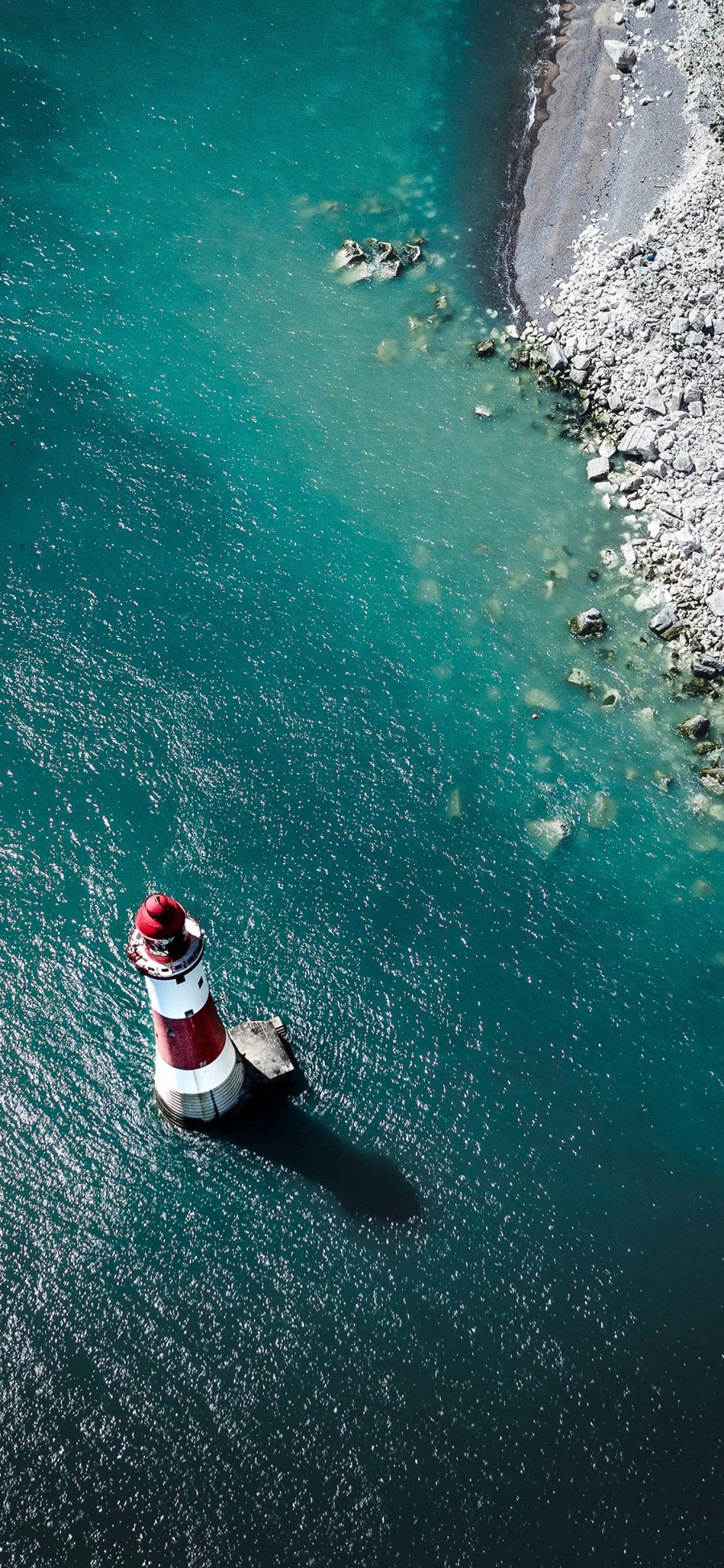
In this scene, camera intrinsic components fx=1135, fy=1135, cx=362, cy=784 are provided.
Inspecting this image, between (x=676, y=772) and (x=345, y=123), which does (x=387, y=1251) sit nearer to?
(x=676, y=772)

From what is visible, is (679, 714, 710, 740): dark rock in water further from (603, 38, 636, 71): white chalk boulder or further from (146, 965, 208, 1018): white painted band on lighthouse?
(603, 38, 636, 71): white chalk boulder

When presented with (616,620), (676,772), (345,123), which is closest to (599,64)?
(345,123)

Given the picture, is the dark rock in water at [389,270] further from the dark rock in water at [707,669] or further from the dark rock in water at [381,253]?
Result: the dark rock in water at [707,669]

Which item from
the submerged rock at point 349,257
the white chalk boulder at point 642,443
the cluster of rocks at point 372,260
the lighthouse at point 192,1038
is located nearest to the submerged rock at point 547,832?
the lighthouse at point 192,1038

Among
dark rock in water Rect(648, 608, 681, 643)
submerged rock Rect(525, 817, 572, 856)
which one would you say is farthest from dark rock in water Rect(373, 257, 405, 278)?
submerged rock Rect(525, 817, 572, 856)

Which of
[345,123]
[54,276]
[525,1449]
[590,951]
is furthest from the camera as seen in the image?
[345,123]

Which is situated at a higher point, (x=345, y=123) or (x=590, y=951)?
(x=345, y=123)

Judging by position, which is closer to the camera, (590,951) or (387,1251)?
(387,1251)

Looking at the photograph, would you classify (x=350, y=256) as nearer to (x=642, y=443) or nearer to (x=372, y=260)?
(x=372, y=260)
